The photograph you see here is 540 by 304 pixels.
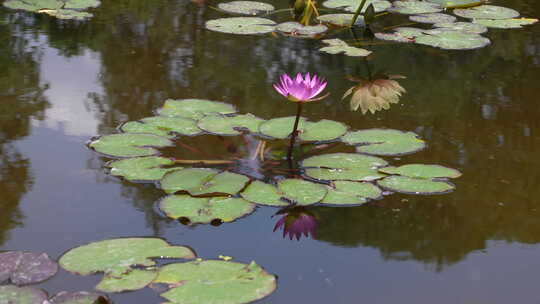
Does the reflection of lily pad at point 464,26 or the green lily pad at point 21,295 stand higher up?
the reflection of lily pad at point 464,26

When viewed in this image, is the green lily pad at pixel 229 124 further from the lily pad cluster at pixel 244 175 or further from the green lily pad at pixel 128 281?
the green lily pad at pixel 128 281

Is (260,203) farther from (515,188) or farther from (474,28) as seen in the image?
(474,28)

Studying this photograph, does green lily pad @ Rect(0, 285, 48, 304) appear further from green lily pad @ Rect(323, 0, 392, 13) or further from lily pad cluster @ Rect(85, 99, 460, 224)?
green lily pad @ Rect(323, 0, 392, 13)

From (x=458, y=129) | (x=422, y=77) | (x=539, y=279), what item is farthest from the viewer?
(x=422, y=77)

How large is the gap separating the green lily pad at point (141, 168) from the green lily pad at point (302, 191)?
34cm

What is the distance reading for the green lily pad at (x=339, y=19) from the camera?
4121mm

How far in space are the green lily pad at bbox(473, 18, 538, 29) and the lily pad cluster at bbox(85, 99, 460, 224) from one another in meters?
1.84

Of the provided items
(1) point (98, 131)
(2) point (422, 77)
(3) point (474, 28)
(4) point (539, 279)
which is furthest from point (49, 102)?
(3) point (474, 28)

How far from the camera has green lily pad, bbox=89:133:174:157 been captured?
2.31 metres

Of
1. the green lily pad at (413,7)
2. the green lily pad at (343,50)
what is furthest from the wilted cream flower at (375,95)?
the green lily pad at (413,7)

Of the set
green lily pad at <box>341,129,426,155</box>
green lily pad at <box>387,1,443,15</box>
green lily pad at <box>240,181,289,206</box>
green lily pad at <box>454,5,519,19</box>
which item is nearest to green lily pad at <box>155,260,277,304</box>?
green lily pad at <box>240,181,289,206</box>

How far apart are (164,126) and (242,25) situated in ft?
5.11

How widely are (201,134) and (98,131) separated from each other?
37cm

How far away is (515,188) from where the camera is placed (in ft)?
7.25
